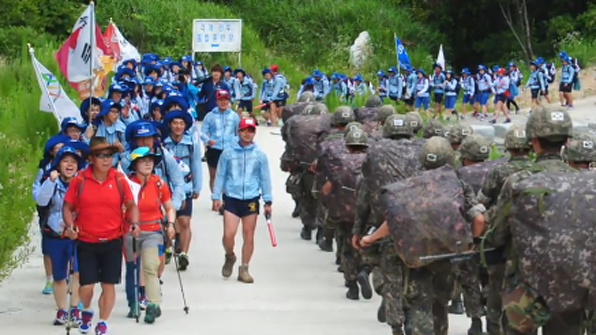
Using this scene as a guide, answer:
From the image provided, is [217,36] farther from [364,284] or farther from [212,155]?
[364,284]

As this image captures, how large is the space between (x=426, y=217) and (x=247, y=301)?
450 centimetres

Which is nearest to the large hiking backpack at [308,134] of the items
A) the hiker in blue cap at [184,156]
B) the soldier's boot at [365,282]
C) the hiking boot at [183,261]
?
the hiker in blue cap at [184,156]

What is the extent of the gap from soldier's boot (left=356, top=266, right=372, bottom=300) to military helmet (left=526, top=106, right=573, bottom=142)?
17.4ft

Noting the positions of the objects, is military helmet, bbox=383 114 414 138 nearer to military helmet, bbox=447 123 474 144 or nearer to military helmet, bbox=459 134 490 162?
military helmet, bbox=459 134 490 162

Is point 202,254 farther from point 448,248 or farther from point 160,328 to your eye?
point 448,248

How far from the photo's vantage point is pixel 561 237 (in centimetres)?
773

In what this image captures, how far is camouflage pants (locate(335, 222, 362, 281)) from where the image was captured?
1327 centimetres

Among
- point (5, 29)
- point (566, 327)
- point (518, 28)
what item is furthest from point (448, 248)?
point (518, 28)

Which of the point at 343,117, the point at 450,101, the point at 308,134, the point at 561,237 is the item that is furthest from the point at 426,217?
the point at 450,101

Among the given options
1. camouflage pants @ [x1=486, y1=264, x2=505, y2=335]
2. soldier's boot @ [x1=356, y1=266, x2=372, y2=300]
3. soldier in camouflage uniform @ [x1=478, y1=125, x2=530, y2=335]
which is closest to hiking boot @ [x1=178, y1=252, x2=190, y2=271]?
soldier's boot @ [x1=356, y1=266, x2=372, y2=300]

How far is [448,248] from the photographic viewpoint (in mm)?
9156

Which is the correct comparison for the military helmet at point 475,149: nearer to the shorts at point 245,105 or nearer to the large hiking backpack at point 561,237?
the large hiking backpack at point 561,237

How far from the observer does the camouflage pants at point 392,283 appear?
10.1 m

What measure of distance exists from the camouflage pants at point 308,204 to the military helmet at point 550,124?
9.06 metres
